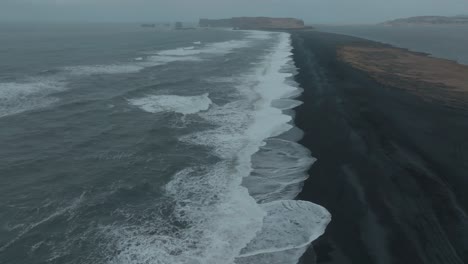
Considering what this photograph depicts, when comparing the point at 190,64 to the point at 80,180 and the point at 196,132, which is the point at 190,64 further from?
the point at 80,180

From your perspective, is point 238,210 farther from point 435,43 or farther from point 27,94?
point 435,43

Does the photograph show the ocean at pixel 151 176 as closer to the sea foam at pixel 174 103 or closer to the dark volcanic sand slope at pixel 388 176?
the sea foam at pixel 174 103

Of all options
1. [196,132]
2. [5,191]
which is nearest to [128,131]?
[196,132]

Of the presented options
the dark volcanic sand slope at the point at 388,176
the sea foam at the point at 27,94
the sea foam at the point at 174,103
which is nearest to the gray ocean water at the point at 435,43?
the dark volcanic sand slope at the point at 388,176

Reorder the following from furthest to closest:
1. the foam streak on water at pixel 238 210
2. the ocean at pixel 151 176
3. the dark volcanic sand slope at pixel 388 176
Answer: the ocean at pixel 151 176 < the dark volcanic sand slope at pixel 388 176 < the foam streak on water at pixel 238 210

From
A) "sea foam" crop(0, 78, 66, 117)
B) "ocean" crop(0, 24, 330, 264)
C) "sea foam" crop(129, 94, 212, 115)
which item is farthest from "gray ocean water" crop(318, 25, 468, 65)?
"sea foam" crop(0, 78, 66, 117)

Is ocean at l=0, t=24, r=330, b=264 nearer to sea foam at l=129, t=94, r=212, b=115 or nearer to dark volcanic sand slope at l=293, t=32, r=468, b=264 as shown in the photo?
sea foam at l=129, t=94, r=212, b=115

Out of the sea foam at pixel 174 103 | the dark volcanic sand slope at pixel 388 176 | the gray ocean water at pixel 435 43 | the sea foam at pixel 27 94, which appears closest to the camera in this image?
the dark volcanic sand slope at pixel 388 176
